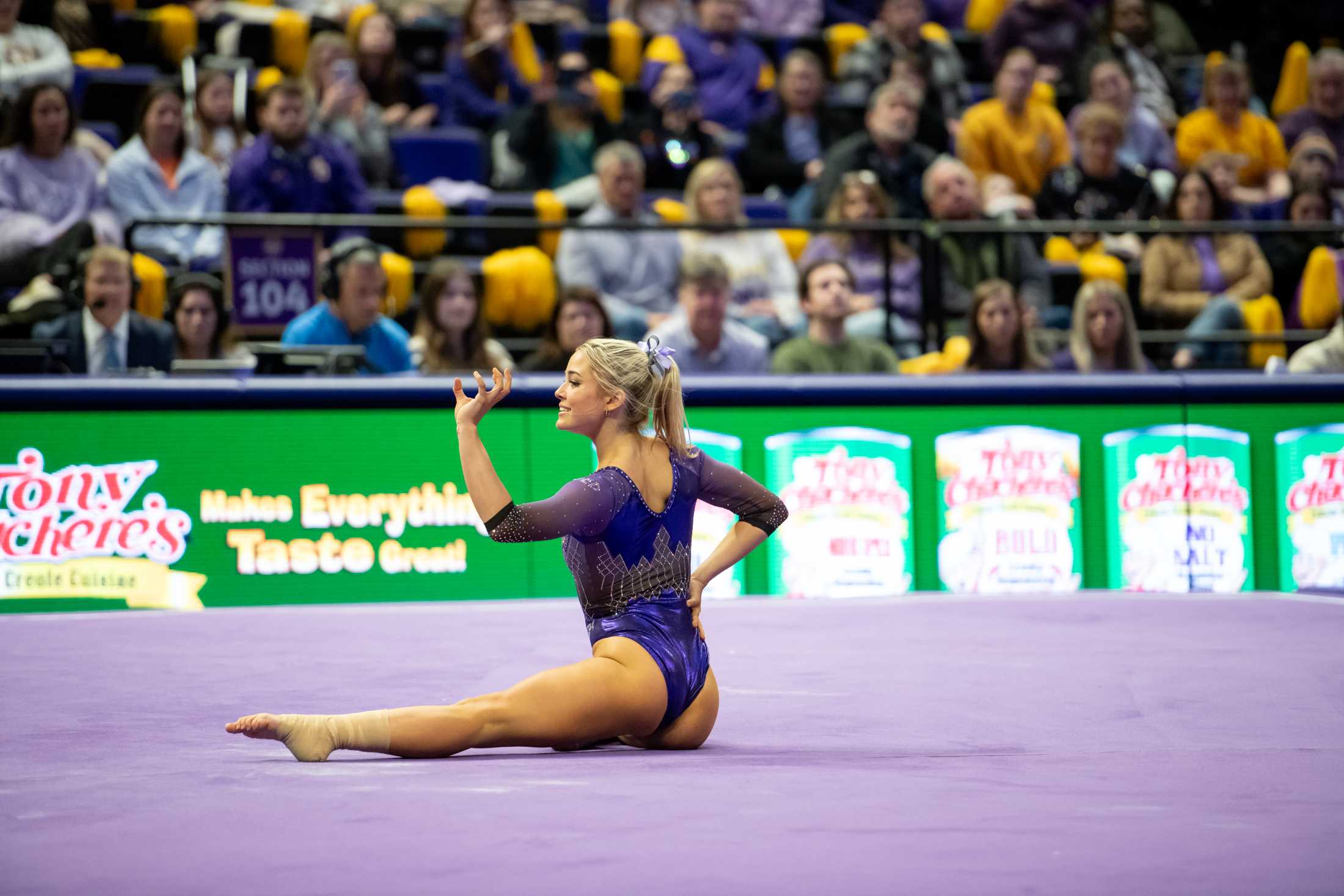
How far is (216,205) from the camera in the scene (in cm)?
973

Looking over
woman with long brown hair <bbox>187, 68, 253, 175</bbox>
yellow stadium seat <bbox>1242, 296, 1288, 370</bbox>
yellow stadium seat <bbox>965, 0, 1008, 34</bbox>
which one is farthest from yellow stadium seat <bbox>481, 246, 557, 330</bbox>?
yellow stadium seat <bbox>965, 0, 1008, 34</bbox>

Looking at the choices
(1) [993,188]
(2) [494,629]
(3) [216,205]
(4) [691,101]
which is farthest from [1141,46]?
(2) [494,629]

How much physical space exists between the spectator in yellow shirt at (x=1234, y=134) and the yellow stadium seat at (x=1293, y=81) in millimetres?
1389

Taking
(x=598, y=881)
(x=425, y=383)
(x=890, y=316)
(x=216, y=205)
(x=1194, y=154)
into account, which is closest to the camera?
(x=598, y=881)

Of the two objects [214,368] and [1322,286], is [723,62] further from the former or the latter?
[214,368]

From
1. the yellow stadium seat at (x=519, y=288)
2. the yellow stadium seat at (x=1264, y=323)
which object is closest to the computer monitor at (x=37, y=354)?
the yellow stadium seat at (x=519, y=288)

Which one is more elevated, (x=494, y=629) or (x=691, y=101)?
(x=691, y=101)

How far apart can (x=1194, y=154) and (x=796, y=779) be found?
394 inches

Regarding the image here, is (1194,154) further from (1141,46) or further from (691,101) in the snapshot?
(691,101)

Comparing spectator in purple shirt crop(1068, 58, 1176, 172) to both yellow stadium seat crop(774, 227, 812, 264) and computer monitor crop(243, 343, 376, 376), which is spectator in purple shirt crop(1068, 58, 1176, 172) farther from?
computer monitor crop(243, 343, 376, 376)

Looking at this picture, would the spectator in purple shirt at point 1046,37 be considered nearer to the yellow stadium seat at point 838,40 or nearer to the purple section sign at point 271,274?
the yellow stadium seat at point 838,40

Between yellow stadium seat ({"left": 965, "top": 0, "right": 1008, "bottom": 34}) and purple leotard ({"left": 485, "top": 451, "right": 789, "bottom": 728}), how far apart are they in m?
10.7

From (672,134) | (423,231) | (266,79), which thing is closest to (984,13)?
(672,134)

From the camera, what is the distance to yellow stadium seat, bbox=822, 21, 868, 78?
13.1m
